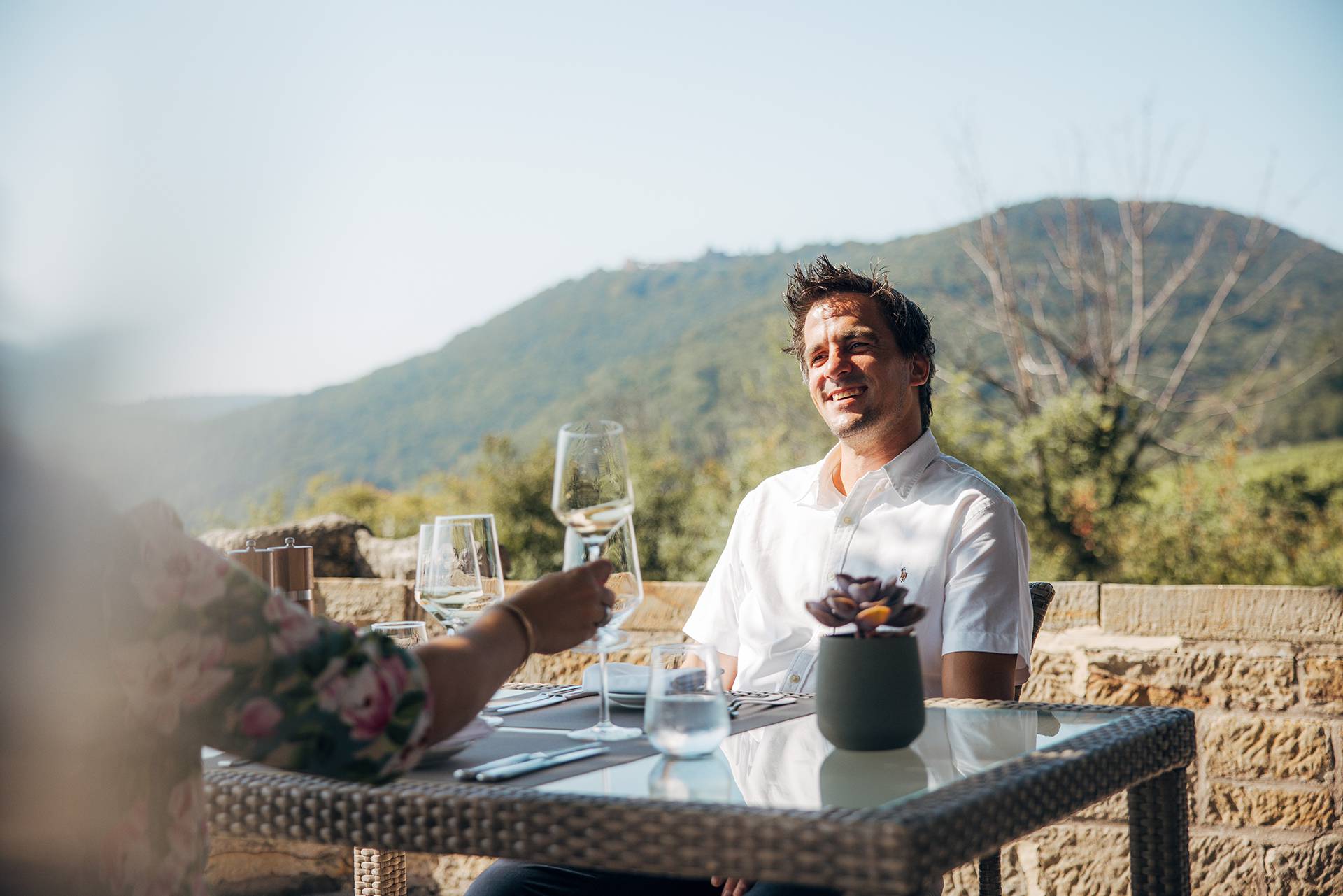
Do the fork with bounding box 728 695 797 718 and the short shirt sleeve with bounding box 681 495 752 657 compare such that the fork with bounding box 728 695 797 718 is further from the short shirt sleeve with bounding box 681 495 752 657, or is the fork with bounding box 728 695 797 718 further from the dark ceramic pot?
the short shirt sleeve with bounding box 681 495 752 657

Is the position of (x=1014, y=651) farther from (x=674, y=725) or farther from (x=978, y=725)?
(x=674, y=725)

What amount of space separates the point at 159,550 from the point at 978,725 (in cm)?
101

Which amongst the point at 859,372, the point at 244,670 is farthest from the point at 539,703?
the point at 859,372

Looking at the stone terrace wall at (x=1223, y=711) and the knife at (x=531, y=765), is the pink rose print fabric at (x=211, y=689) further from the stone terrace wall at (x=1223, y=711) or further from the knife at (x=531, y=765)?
the stone terrace wall at (x=1223, y=711)

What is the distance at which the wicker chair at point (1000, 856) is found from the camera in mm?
1878

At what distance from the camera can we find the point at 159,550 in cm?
87

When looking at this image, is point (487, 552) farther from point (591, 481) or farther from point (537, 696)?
point (591, 481)

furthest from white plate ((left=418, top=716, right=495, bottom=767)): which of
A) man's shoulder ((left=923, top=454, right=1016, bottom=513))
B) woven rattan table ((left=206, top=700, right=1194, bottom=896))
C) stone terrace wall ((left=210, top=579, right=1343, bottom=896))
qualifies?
stone terrace wall ((left=210, top=579, right=1343, bottom=896))

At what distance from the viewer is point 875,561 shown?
6.97 feet

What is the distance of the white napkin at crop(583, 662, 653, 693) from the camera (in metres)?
1.68

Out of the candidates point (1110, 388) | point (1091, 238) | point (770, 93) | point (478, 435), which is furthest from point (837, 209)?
point (1110, 388)

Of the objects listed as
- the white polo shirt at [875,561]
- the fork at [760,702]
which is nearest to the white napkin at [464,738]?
the fork at [760,702]

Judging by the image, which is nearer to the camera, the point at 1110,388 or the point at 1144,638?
the point at 1144,638

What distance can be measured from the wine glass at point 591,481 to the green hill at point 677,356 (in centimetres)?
→ 555
